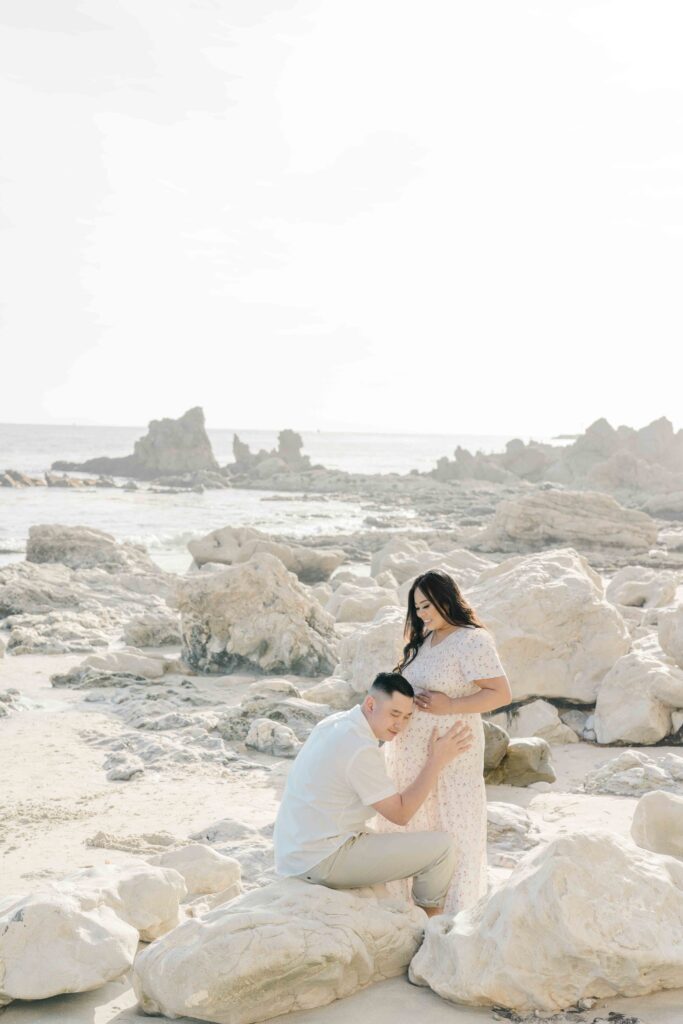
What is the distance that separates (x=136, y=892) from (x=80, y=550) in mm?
15379

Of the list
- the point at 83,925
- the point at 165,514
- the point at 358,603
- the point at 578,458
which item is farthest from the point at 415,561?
the point at 578,458

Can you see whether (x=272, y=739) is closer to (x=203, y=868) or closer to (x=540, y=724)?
(x=540, y=724)

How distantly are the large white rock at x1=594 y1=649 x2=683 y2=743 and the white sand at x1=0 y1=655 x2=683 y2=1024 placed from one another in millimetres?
166

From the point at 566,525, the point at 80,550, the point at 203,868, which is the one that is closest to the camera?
the point at 203,868

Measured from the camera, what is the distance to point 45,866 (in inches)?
196

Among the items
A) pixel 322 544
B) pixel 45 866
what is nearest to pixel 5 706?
pixel 45 866

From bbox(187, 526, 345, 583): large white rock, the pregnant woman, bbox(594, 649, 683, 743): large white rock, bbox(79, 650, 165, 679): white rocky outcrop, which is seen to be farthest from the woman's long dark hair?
bbox(187, 526, 345, 583): large white rock

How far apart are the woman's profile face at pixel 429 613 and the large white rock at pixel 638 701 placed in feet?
11.1

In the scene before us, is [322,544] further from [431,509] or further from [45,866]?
[45,866]

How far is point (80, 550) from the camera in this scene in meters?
18.9

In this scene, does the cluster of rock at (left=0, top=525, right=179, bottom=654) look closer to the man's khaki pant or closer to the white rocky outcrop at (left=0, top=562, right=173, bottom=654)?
the white rocky outcrop at (left=0, top=562, right=173, bottom=654)

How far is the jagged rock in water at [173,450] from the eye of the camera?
2494 inches

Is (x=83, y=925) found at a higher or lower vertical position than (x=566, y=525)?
lower

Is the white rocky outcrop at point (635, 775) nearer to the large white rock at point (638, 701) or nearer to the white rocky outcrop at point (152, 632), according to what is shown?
the large white rock at point (638, 701)
